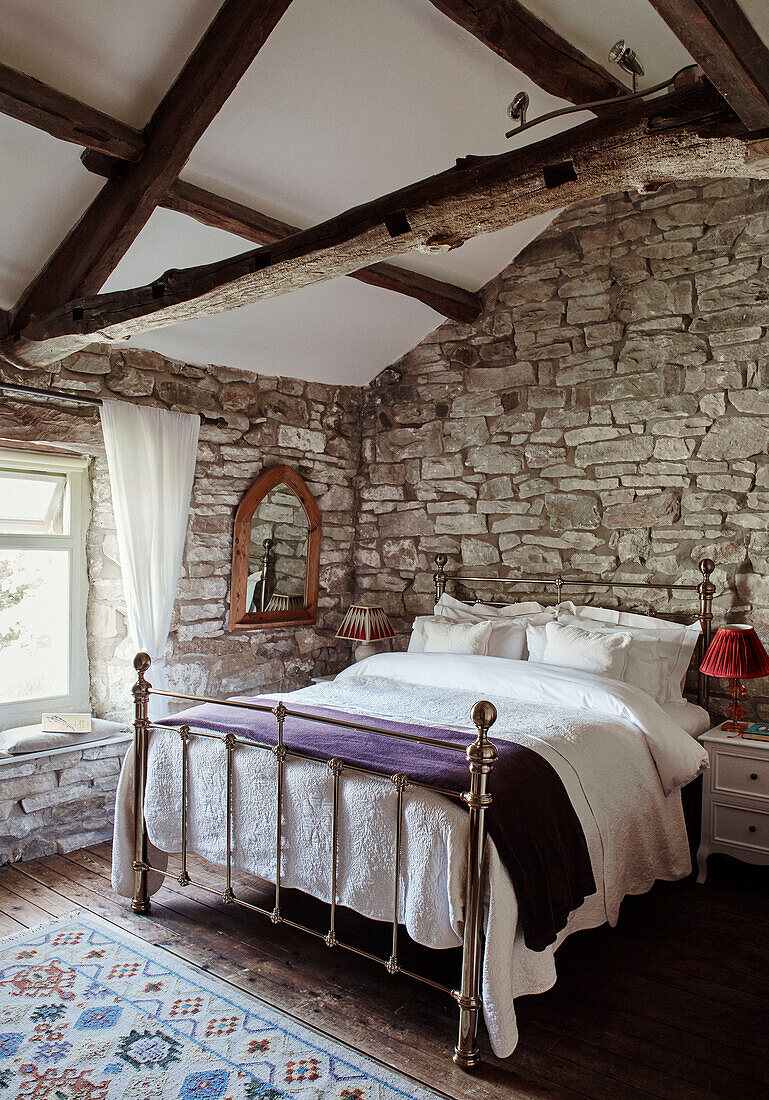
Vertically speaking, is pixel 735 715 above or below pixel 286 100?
below

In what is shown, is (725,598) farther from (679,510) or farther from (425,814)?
(425,814)

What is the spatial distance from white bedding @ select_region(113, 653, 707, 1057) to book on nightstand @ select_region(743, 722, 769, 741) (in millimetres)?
343

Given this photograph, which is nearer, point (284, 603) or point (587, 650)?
point (587, 650)

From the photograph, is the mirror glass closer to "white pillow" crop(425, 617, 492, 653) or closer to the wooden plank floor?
"white pillow" crop(425, 617, 492, 653)

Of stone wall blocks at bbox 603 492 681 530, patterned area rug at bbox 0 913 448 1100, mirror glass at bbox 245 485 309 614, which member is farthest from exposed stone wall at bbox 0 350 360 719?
stone wall blocks at bbox 603 492 681 530

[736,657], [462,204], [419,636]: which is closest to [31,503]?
[419,636]

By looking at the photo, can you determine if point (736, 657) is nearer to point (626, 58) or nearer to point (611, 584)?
point (611, 584)

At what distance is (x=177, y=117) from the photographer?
275cm

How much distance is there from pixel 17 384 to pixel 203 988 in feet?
8.63

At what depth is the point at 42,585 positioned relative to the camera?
409cm

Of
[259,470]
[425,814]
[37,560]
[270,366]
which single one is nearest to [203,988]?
[425,814]

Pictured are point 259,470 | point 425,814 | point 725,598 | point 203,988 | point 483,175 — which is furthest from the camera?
point 259,470

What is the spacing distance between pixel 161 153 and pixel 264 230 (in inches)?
28.7

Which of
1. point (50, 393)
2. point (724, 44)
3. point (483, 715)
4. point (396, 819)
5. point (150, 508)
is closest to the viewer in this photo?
point (724, 44)
